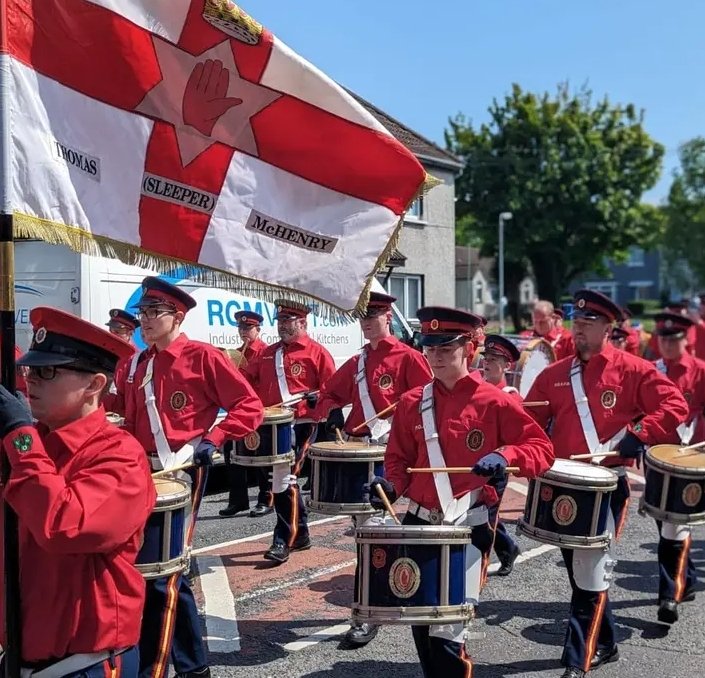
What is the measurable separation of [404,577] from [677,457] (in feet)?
9.45

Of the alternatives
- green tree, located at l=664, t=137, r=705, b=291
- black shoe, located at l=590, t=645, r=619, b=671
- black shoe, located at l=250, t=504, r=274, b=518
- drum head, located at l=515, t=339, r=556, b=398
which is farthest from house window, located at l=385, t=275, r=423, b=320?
green tree, located at l=664, t=137, r=705, b=291

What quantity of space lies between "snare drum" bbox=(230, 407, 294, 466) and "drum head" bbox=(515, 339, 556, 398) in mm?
4700

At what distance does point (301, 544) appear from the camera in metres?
7.63

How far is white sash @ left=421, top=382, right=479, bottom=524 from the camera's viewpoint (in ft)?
14.6

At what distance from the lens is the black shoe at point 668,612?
5973 mm

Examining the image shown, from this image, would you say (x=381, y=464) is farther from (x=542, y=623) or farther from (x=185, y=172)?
(x=185, y=172)

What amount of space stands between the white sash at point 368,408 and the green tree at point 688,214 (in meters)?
61.9

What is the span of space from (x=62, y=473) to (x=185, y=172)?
1.54 m

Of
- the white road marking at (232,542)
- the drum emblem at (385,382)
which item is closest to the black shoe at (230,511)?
the white road marking at (232,542)

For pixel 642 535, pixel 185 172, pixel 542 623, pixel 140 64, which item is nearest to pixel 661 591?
pixel 542 623

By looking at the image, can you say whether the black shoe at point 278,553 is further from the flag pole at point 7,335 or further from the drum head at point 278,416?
the flag pole at point 7,335

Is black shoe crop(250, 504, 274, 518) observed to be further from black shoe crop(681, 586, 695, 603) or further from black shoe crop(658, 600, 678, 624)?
black shoe crop(658, 600, 678, 624)

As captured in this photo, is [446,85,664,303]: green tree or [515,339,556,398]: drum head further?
[446,85,664,303]: green tree

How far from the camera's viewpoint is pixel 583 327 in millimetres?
5789
